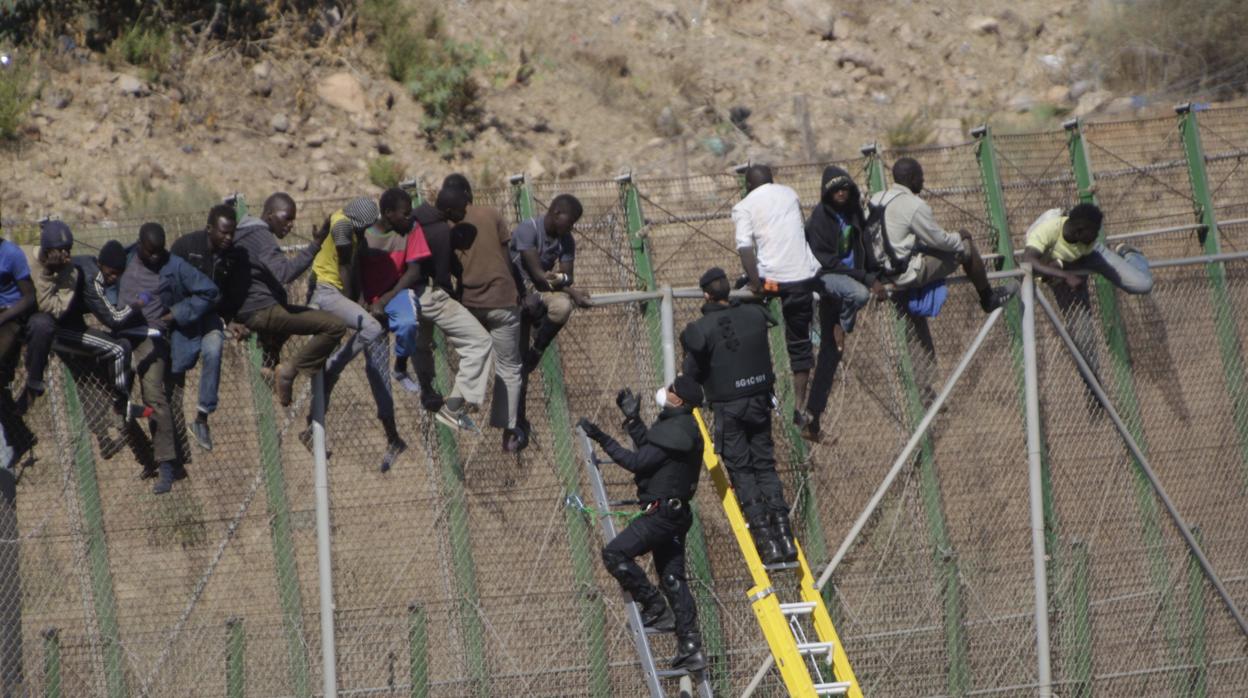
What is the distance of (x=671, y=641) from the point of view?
1166 centimetres

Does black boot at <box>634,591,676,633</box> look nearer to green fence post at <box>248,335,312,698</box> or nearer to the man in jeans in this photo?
the man in jeans

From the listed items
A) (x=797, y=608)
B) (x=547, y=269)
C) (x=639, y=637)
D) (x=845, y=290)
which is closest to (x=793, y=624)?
(x=797, y=608)

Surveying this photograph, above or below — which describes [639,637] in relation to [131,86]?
below

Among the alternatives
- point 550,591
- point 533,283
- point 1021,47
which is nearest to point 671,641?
point 550,591

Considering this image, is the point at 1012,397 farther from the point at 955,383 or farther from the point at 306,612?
the point at 306,612

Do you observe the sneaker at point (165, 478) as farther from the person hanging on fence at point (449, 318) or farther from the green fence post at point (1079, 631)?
the green fence post at point (1079, 631)

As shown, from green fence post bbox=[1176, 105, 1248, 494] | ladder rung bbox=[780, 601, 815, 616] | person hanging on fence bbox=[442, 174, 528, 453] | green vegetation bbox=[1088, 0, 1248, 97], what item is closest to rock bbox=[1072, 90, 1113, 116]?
green vegetation bbox=[1088, 0, 1248, 97]

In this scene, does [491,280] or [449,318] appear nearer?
[449,318]

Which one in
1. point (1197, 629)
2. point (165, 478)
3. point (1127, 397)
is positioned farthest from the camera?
point (1127, 397)

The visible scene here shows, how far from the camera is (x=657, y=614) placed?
35.1 feet

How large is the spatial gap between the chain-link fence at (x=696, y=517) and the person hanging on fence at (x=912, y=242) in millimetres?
632

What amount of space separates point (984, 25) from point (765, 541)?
51.7 feet

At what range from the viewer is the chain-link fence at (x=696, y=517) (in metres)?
11.1

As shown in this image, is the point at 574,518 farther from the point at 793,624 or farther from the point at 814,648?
the point at 814,648
